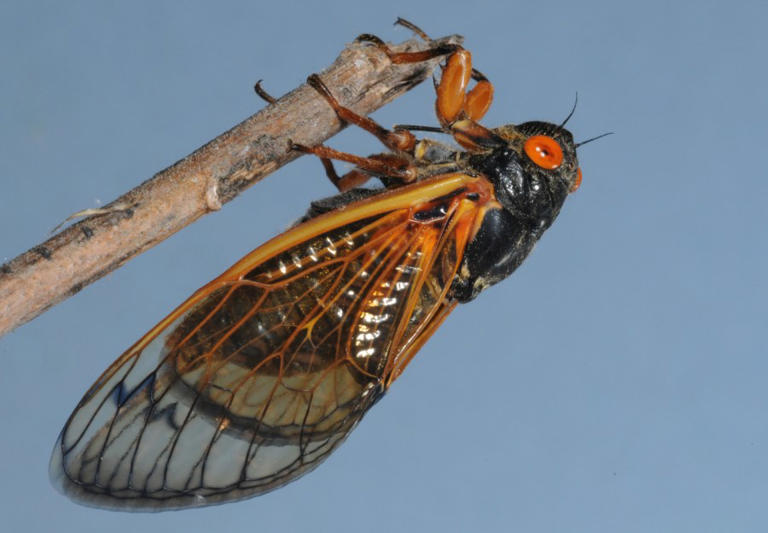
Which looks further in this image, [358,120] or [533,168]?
[533,168]

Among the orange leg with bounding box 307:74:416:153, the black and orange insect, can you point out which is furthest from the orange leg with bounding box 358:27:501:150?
the orange leg with bounding box 307:74:416:153

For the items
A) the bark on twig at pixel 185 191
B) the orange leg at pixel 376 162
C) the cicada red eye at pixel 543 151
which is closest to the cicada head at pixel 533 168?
the cicada red eye at pixel 543 151

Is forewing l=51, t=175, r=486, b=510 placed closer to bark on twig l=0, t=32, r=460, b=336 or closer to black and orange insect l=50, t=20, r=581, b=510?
black and orange insect l=50, t=20, r=581, b=510

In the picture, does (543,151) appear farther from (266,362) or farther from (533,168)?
(266,362)

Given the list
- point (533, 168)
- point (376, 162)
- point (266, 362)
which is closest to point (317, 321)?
point (266, 362)

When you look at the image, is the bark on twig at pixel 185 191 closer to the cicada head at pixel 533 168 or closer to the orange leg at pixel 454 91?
the orange leg at pixel 454 91

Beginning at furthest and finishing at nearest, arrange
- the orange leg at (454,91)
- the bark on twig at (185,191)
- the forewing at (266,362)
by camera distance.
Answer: the orange leg at (454,91) < the forewing at (266,362) < the bark on twig at (185,191)
